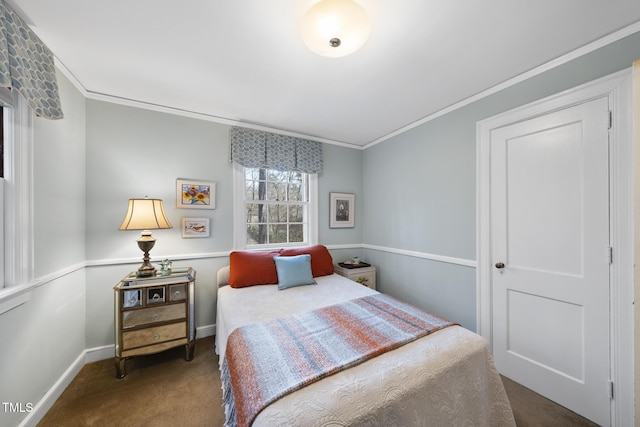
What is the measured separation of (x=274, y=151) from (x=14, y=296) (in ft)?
7.71

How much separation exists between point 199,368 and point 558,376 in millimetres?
2818

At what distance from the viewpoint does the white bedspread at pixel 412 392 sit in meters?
0.90

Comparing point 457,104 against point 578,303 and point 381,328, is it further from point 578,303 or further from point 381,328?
point 381,328

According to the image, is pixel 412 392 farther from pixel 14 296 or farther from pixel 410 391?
→ pixel 14 296

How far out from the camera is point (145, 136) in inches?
92.0

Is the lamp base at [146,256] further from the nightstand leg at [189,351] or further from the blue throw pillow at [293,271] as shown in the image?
the blue throw pillow at [293,271]

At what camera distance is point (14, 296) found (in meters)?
1.30

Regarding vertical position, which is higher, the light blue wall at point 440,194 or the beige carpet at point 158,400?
the light blue wall at point 440,194

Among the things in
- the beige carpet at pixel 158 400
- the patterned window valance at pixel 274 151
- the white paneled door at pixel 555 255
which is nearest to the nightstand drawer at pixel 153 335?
the beige carpet at pixel 158 400

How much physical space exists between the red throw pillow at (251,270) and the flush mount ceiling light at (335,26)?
1974mm

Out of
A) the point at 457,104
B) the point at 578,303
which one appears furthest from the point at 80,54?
the point at 578,303

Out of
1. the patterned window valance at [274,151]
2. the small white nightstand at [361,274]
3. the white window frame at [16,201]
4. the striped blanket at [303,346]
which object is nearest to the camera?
the striped blanket at [303,346]

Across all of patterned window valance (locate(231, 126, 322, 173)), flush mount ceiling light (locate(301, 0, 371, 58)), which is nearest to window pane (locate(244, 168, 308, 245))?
patterned window valance (locate(231, 126, 322, 173))

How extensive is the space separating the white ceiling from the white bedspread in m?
1.89
